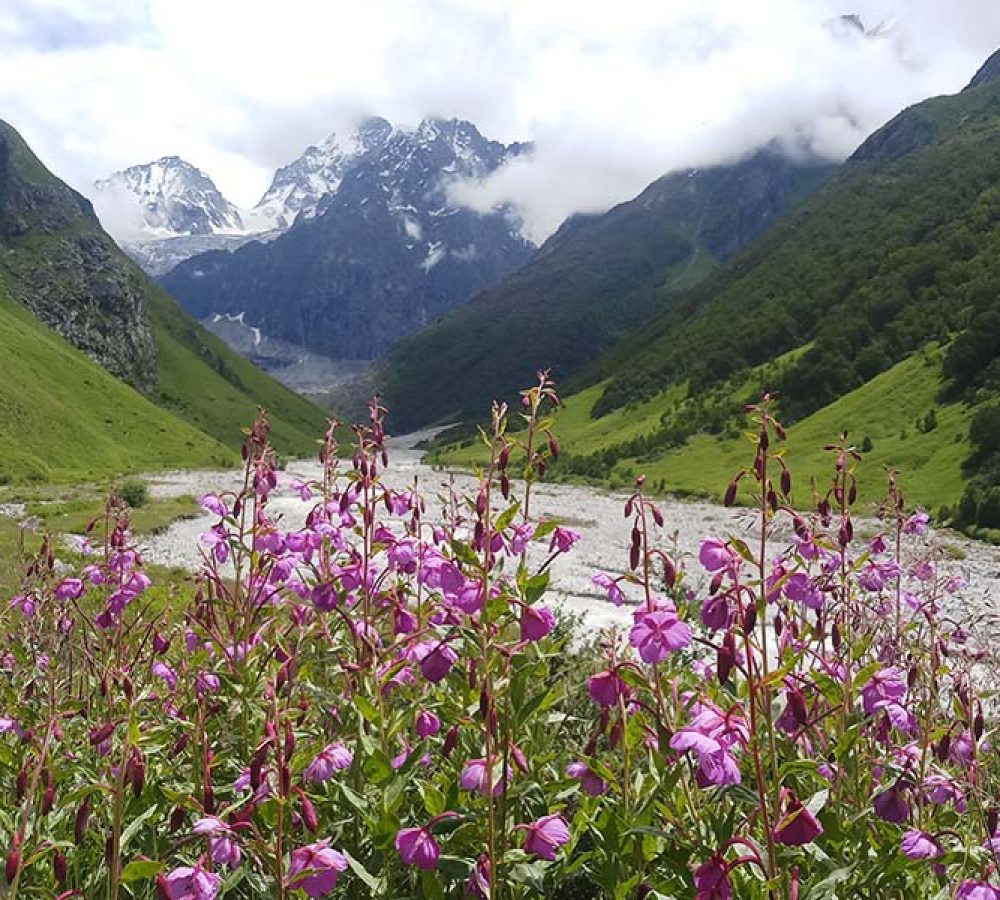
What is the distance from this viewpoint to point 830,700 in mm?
4000

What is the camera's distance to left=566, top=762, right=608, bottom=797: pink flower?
3684 millimetres

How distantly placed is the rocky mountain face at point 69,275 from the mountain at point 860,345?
6987 cm

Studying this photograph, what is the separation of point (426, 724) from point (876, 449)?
187 feet

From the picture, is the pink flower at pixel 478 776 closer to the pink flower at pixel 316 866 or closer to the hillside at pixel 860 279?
the pink flower at pixel 316 866

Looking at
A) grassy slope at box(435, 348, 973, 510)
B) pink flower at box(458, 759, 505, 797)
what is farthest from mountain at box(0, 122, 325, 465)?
pink flower at box(458, 759, 505, 797)

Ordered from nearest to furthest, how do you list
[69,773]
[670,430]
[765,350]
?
[69,773]
[670,430]
[765,350]

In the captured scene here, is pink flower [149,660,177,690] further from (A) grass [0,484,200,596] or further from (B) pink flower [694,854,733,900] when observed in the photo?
(A) grass [0,484,200,596]

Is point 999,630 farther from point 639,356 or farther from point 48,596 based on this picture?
point 639,356

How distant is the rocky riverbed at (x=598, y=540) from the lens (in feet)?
62.1

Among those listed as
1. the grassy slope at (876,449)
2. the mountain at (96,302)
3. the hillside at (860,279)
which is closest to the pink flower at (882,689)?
the grassy slope at (876,449)

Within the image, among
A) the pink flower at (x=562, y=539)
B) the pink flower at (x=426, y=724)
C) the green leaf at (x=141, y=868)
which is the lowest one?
the green leaf at (x=141, y=868)

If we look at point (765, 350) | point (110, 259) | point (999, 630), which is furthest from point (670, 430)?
point (110, 259)

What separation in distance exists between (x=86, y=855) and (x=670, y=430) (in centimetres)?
8519

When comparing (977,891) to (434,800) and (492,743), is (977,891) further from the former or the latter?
(434,800)
